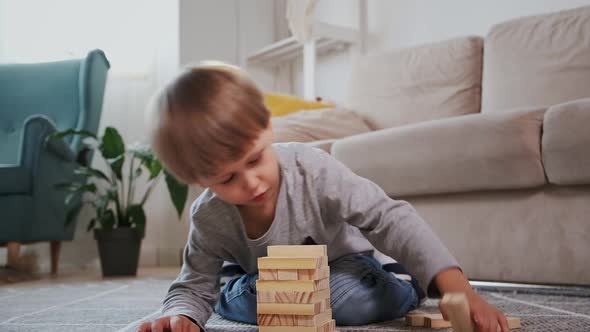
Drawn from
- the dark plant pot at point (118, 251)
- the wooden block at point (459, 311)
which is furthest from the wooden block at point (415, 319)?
the dark plant pot at point (118, 251)

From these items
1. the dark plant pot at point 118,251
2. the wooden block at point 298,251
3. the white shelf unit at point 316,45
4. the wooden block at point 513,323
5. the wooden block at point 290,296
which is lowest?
the dark plant pot at point 118,251

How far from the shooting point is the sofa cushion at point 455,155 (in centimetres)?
154

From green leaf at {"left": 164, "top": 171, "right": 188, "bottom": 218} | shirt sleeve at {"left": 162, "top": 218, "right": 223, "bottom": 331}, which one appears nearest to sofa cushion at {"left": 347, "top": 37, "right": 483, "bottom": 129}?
green leaf at {"left": 164, "top": 171, "right": 188, "bottom": 218}

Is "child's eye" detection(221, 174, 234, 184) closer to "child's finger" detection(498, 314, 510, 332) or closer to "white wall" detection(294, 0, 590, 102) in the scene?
"child's finger" detection(498, 314, 510, 332)

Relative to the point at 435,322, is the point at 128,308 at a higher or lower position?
lower

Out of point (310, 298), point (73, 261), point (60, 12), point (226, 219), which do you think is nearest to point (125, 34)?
point (60, 12)

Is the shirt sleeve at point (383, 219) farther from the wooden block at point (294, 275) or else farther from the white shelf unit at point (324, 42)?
the white shelf unit at point (324, 42)

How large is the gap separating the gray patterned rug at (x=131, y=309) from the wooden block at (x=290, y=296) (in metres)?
0.20

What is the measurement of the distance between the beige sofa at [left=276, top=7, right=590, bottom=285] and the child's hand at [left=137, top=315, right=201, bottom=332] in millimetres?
919

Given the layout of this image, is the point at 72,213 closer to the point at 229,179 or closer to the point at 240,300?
the point at 240,300

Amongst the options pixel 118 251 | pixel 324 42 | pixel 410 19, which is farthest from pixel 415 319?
pixel 324 42

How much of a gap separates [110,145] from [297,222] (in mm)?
1940

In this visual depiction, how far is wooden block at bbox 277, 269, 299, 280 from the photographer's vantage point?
2.72 ft

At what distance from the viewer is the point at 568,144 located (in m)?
1.45
